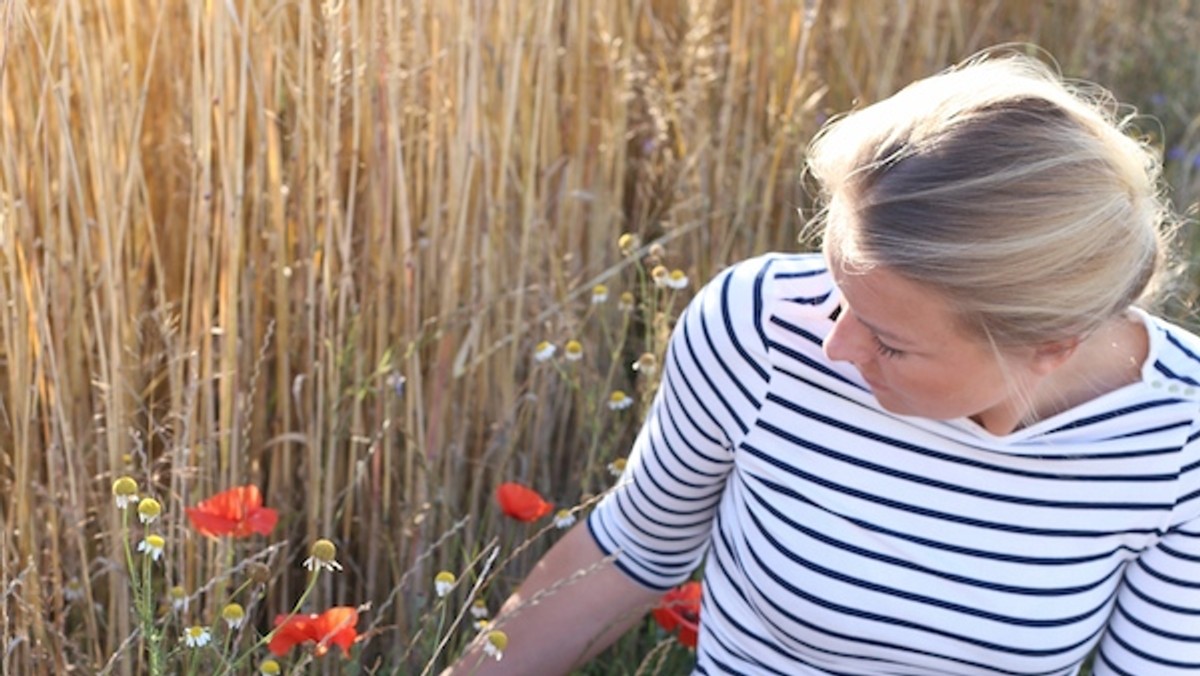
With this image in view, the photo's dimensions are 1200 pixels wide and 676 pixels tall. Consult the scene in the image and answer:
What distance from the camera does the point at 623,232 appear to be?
203 centimetres

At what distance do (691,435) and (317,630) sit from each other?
12.6 inches

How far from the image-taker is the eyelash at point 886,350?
1049mm

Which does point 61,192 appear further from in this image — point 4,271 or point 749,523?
point 749,523

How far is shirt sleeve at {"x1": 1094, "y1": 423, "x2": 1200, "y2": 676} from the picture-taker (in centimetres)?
113

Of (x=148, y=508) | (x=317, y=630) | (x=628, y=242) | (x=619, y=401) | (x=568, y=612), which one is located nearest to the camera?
(x=148, y=508)

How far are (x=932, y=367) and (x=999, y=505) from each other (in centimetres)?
16

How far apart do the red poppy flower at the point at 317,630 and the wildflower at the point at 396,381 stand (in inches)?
17.4

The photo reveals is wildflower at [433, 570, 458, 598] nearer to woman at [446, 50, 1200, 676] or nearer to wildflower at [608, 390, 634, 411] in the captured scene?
woman at [446, 50, 1200, 676]

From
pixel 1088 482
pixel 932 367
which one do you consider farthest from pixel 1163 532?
pixel 932 367

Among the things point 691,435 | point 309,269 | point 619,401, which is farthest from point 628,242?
point 691,435

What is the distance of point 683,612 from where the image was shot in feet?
4.69

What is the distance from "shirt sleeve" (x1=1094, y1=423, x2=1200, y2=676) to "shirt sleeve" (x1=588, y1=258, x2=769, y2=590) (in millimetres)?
306

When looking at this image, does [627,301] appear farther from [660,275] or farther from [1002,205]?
[1002,205]

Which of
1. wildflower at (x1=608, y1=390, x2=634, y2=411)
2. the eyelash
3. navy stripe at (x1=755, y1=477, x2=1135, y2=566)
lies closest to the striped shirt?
navy stripe at (x1=755, y1=477, x2=1135, y2=566)
